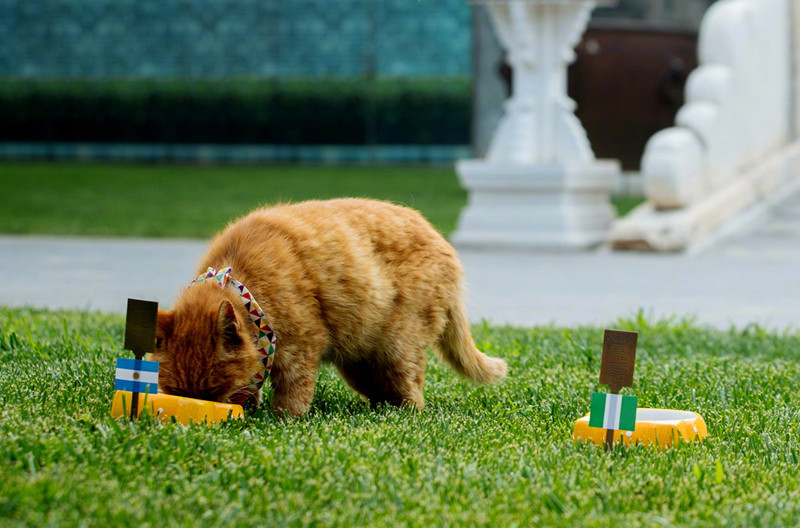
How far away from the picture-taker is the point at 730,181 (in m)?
11.1

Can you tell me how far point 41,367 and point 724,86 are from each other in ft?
25.7

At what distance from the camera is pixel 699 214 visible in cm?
1018

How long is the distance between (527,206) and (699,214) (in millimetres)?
1586

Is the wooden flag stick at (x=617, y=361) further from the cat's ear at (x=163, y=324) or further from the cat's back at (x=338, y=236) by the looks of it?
the cat's ear at (x=163, y=324)

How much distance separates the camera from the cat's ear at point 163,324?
3.40 meters

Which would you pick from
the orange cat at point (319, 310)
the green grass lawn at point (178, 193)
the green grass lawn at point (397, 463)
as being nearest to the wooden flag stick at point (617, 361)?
the green grass lawn at point (397, 463)

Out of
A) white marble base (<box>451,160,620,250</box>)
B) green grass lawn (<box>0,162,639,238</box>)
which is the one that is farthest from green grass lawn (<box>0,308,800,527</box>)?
white marble base (<box>451,160,620,250</box>)

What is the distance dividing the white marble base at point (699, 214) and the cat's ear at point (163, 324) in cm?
715

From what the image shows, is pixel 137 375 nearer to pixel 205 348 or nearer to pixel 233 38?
pixel 205 348

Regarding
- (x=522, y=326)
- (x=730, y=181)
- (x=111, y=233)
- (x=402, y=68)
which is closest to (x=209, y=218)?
(x=111, y=233)

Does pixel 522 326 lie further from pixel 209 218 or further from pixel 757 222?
pixel 209 218

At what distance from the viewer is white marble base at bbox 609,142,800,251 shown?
32.5ft

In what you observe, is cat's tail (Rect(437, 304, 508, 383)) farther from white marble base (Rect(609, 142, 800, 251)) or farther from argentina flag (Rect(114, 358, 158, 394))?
white marble base (Rect(609, 142, 800, 251))

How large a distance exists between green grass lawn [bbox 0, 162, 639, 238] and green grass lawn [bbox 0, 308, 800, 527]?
534cm
